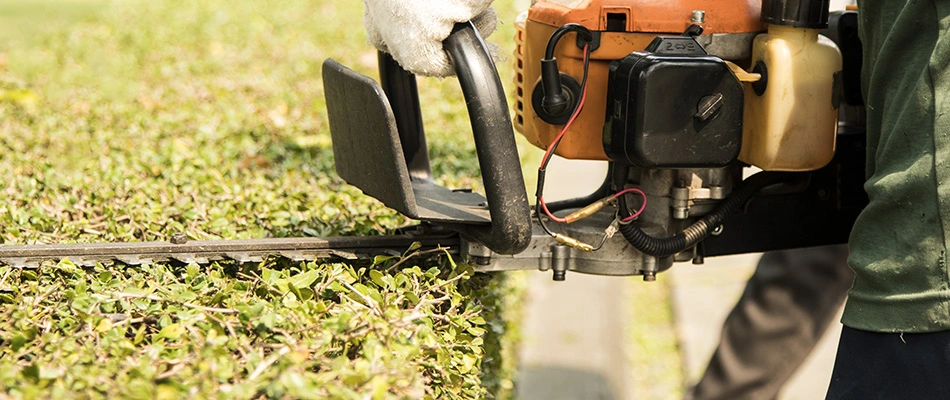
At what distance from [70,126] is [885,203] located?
8.52ft

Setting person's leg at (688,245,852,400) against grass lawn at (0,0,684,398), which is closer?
grass lawn at (0,0,684,398)

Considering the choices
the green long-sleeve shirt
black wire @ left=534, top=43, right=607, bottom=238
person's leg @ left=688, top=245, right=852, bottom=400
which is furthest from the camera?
person's leg @ left=688, top=245, right=852, bottom=400

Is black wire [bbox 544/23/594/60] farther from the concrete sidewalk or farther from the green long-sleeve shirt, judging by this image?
the concrete sidewalk

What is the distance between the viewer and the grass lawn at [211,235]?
137 centimetres

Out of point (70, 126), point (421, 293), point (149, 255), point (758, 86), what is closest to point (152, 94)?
point (70, 126)

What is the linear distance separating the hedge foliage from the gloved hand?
0.38 meters

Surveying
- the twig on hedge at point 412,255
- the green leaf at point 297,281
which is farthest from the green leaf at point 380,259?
the green leaf at point 297,281

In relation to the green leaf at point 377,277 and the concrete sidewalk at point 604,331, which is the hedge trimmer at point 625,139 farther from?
the concrete sidewalk at point 604,331

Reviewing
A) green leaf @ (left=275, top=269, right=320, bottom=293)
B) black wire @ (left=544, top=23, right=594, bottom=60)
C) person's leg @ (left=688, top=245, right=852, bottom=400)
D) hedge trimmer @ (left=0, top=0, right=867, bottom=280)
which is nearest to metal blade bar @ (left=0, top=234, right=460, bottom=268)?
hedge trimmer @ (left=0, top=0, right=867, bottom=280)

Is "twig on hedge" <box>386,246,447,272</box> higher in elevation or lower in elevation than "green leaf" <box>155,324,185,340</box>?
lower

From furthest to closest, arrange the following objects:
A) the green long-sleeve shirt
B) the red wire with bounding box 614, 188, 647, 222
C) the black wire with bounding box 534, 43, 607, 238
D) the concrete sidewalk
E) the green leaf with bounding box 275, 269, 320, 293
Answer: the concrete sidewalk < the red wire with bounding box 614, 188, 647, 222 < the black wire with bounding box 534, 43, 607, 238 < the green leaf with bounding box 275, 269, 320, 293 < the green long-sleeve shirt

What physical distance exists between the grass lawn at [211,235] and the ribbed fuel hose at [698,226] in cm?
35

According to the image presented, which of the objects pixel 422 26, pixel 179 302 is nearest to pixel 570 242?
pixel 422 26

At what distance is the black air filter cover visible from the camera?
1.73m
